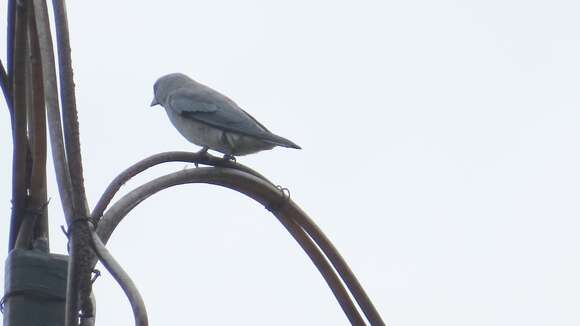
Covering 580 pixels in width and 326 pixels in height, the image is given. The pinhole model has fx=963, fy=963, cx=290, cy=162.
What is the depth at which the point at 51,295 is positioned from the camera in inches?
106

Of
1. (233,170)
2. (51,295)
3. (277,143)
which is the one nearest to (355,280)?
(233,170)

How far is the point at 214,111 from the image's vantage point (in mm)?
6875

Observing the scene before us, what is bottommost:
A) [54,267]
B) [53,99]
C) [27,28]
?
[54,267]

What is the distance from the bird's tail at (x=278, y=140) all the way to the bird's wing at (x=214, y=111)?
0.05ft

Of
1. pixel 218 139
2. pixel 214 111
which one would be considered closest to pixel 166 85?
pixel 214 111

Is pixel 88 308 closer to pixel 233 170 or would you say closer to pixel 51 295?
pixel 51 295

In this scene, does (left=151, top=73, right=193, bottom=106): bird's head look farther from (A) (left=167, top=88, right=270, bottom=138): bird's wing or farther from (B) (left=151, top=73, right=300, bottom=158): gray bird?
(A) (left=167, top=88, right=270, bottom=138): bird's wing

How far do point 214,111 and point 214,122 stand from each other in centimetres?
20

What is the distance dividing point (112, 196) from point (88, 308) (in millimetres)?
569

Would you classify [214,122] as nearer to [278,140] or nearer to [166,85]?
[278,140]

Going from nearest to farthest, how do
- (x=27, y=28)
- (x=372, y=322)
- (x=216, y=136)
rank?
1. (x=27, y=28)
2. (x=372, y=322)
3. (x=216, y=136)

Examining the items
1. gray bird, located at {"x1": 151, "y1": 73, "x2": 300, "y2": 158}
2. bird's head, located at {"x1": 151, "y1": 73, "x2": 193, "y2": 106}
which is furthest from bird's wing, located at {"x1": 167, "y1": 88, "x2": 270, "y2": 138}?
A: bird's head, located at {"x1": 151, "y1": 73, "x2": 193, "y2": 106}

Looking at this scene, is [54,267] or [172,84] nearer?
[54,267]

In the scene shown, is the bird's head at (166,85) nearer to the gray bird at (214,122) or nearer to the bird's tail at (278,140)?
the gray bird at (214,122)
